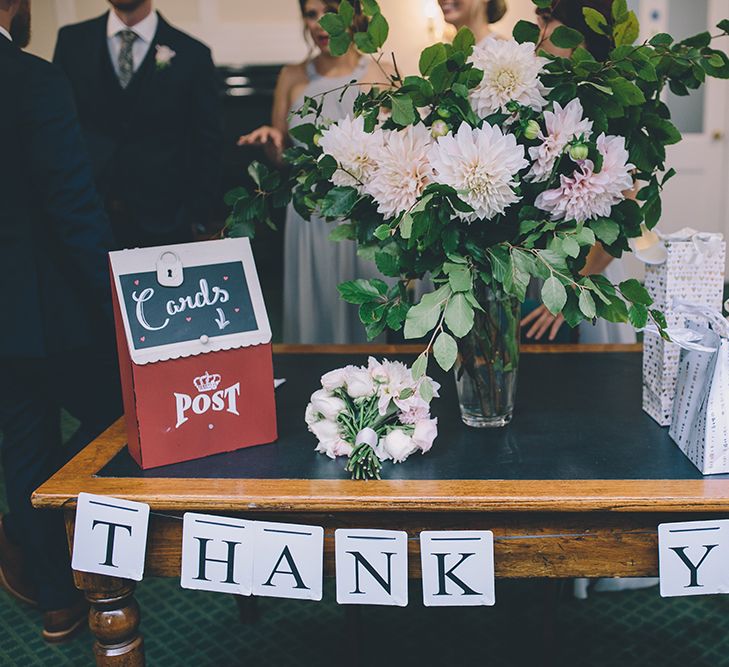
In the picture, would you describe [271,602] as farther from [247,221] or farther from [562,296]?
[562,296]

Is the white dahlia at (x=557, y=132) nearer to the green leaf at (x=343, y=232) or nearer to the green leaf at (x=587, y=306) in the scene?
the green leaf at (x=587, y=306)

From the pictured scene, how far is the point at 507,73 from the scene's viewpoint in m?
1.20

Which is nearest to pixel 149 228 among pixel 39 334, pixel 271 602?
pixel 39 334

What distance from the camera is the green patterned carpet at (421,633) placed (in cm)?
191

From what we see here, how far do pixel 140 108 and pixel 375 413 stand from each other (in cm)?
185

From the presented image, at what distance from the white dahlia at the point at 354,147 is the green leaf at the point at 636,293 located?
1.35 ft

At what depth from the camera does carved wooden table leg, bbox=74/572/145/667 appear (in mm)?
1212

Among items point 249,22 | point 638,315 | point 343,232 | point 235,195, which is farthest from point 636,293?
point 249,22

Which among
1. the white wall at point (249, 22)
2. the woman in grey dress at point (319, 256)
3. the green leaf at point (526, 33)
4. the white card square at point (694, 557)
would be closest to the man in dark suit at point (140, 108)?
the woman in grey dress at point (319, 256)

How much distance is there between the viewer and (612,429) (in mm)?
1393

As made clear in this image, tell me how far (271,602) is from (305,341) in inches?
41.5

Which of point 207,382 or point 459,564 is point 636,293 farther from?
point 207,382

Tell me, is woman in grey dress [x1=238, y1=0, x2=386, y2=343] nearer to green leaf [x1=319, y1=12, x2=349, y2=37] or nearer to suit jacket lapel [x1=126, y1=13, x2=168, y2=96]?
suit jacket lapel [x1=126, y1=13, x2=168, y2=96]

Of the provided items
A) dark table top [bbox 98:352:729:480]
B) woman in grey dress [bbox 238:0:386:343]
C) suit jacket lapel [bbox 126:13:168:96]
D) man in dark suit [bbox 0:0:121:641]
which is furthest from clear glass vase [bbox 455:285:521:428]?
suit jacket lapel [bbox 126:13:168:96]
